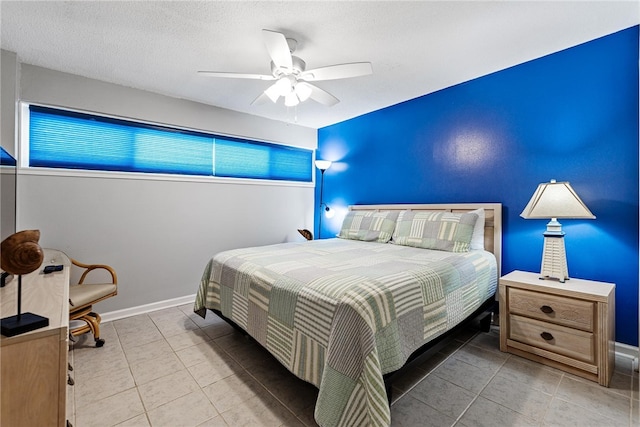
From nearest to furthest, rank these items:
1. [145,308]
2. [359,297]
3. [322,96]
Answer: [359,297] → [322,96] → [145,308]

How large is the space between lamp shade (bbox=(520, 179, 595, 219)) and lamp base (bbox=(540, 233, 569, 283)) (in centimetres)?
22

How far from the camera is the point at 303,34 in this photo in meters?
2.11

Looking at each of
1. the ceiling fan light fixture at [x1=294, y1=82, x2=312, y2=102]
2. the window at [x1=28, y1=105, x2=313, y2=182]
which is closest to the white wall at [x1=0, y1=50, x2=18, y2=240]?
the window at [x1=28, y1=105, x2=313, y2=182]

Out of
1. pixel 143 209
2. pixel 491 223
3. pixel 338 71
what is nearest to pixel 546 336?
pixel 491 223

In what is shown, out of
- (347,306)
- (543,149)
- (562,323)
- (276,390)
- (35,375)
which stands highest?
(543,149)

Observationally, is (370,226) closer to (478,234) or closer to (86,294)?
(478,234)

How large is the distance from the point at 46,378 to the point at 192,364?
121cm

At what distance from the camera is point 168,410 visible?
1586 mm

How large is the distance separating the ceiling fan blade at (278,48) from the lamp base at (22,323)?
1712mm

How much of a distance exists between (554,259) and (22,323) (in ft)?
9.83

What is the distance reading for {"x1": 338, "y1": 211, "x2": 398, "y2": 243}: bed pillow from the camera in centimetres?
322

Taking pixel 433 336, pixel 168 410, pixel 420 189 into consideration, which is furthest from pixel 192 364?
pixel 420 189

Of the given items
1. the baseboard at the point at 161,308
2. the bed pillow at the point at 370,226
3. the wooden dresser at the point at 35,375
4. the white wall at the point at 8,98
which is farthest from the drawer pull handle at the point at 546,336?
the white wall at the point at 8,98

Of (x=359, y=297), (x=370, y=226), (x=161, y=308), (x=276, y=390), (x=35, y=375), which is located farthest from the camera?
(x=370, y=226)
